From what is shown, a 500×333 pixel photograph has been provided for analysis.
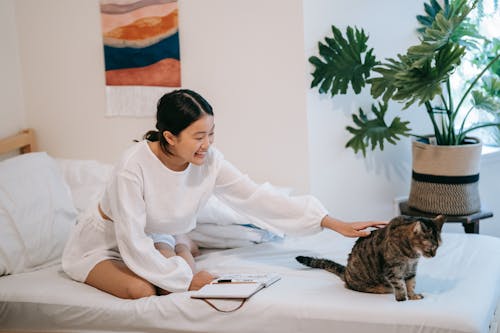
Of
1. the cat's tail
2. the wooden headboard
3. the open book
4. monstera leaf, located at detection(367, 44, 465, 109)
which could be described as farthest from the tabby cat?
the wooden headboard

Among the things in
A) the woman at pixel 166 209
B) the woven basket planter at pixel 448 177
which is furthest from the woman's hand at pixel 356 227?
the woven basket planter at pixel 448 177

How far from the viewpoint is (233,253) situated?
270cm

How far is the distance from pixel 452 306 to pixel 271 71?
1514 mm

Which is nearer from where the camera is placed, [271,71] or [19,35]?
[271,71]

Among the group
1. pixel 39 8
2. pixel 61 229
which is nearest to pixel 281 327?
pixel 61 229

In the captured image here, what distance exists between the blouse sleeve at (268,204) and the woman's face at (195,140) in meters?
0.20

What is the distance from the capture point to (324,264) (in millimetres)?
2422

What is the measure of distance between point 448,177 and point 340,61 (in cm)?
73

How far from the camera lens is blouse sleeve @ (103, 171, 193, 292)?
7.47 feet

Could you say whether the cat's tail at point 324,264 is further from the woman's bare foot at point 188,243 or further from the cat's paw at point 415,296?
the woman's bare foot at point 188,243

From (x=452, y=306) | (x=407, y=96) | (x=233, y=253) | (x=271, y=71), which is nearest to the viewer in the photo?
(x=452, y=306)

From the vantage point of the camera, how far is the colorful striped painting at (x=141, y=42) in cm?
324

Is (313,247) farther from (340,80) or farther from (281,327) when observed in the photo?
(340,80)

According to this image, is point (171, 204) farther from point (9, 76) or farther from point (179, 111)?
point (9, 76)
